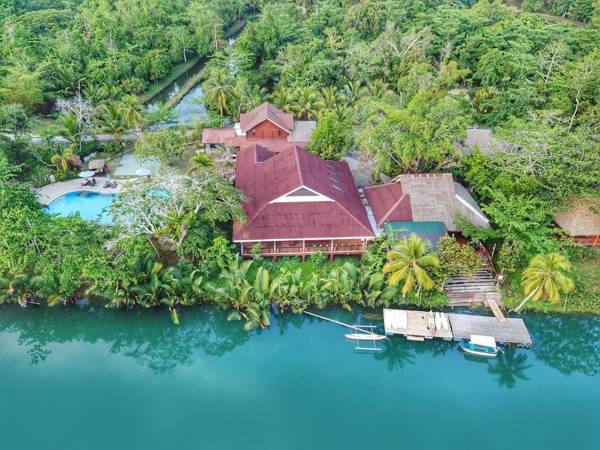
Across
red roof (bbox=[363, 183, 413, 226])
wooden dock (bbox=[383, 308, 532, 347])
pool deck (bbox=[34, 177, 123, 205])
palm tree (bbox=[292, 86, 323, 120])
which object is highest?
palm tree (bbox=[292, 86, 323, 120])

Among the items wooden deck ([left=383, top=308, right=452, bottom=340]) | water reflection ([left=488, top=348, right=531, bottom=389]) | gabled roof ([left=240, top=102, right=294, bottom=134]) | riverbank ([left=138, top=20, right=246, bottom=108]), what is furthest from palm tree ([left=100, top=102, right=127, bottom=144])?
water reflection ([left=488, top=348, right=531, bottom=389])

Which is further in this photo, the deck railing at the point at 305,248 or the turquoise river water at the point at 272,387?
the deck railing at the point at 305,248

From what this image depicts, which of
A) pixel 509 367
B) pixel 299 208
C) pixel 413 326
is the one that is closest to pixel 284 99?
pixel 299 208

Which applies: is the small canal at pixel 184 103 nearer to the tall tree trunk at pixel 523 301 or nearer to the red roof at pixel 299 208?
the red roof at pixel 299 208

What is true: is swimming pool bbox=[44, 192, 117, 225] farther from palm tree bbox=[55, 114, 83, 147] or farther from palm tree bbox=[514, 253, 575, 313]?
palm tree bbox=[514, 253, 575, 313]

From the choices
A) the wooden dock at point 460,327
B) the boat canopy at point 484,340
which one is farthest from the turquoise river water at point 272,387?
the boat canopy at point 484,340
